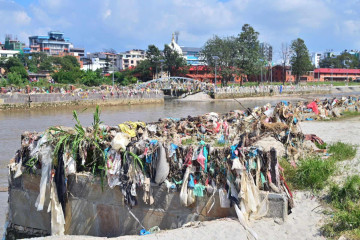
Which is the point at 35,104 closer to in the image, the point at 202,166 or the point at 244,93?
the point at 244,93

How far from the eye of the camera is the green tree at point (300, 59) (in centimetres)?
6544

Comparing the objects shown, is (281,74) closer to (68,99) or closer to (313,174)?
(68,99)

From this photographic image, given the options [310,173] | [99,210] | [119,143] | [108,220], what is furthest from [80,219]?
[310,173]

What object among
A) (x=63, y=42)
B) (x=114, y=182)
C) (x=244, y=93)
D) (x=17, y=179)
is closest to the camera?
(x=114, y=182)

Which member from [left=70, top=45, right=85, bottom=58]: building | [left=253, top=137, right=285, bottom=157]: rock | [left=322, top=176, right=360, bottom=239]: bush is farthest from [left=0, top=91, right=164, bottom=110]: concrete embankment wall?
[left=70, top=45, right=85, bottom=58]: building

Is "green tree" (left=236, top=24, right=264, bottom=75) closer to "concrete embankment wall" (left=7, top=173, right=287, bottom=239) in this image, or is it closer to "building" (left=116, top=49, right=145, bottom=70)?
"building" (left=116, top=49, right=145, bottom=70)

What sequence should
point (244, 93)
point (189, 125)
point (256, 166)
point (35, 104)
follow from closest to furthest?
point (256, 166)
point (189, 125)
point (35, 104)
point (244, 93)

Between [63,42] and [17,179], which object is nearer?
[17,179]

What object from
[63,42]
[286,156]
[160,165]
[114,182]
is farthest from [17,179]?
[63,42]

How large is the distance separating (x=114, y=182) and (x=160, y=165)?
1023 mm

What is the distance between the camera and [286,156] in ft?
29.3

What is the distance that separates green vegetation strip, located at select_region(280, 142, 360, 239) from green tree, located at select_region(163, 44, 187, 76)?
160 feet

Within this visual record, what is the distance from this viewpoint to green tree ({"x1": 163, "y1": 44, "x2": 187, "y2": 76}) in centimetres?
5666

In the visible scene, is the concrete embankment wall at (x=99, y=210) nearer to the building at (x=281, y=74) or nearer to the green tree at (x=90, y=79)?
the green tree at (x=90, y=79)
